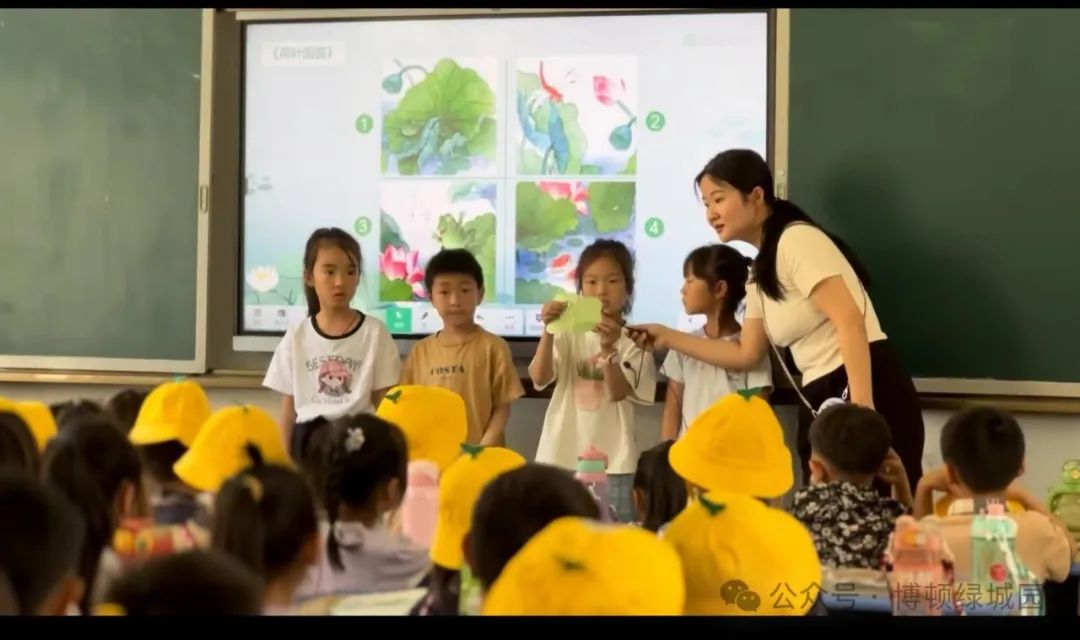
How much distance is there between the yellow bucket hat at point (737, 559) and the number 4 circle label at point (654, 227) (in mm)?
1948

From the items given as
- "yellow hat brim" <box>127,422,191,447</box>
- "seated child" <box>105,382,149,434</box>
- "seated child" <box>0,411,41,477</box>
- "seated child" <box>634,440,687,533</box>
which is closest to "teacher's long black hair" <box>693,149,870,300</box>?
"seated child" <box>634,440,687,533</box>

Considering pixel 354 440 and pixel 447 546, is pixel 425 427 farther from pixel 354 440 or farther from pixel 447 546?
pixel 447 546

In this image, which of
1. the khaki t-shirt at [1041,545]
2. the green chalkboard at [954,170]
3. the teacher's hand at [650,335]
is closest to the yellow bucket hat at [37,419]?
the teacher's hand at [650,335]

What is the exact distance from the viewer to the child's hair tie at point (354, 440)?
Answer: 1.71m

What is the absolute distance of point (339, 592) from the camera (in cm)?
151

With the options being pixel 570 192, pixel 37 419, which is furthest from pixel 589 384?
pixel 37 419

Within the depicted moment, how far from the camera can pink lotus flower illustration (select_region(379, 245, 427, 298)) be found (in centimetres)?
323

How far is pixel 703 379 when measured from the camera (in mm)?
2854

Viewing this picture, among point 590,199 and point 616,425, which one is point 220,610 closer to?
point 616,425

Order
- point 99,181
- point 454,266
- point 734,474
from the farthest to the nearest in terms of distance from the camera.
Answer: point 99,181
point 454,266
point 734,474

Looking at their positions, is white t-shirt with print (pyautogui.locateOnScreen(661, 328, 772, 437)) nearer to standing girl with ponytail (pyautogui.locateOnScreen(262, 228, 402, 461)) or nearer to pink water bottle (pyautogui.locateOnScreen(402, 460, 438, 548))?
standing girl with ponytail (pyautogui.locateOnScreen(262, 228, 402, 461))

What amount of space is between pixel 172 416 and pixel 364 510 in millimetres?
640

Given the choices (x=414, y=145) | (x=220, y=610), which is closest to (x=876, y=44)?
(x=414, y=145)
